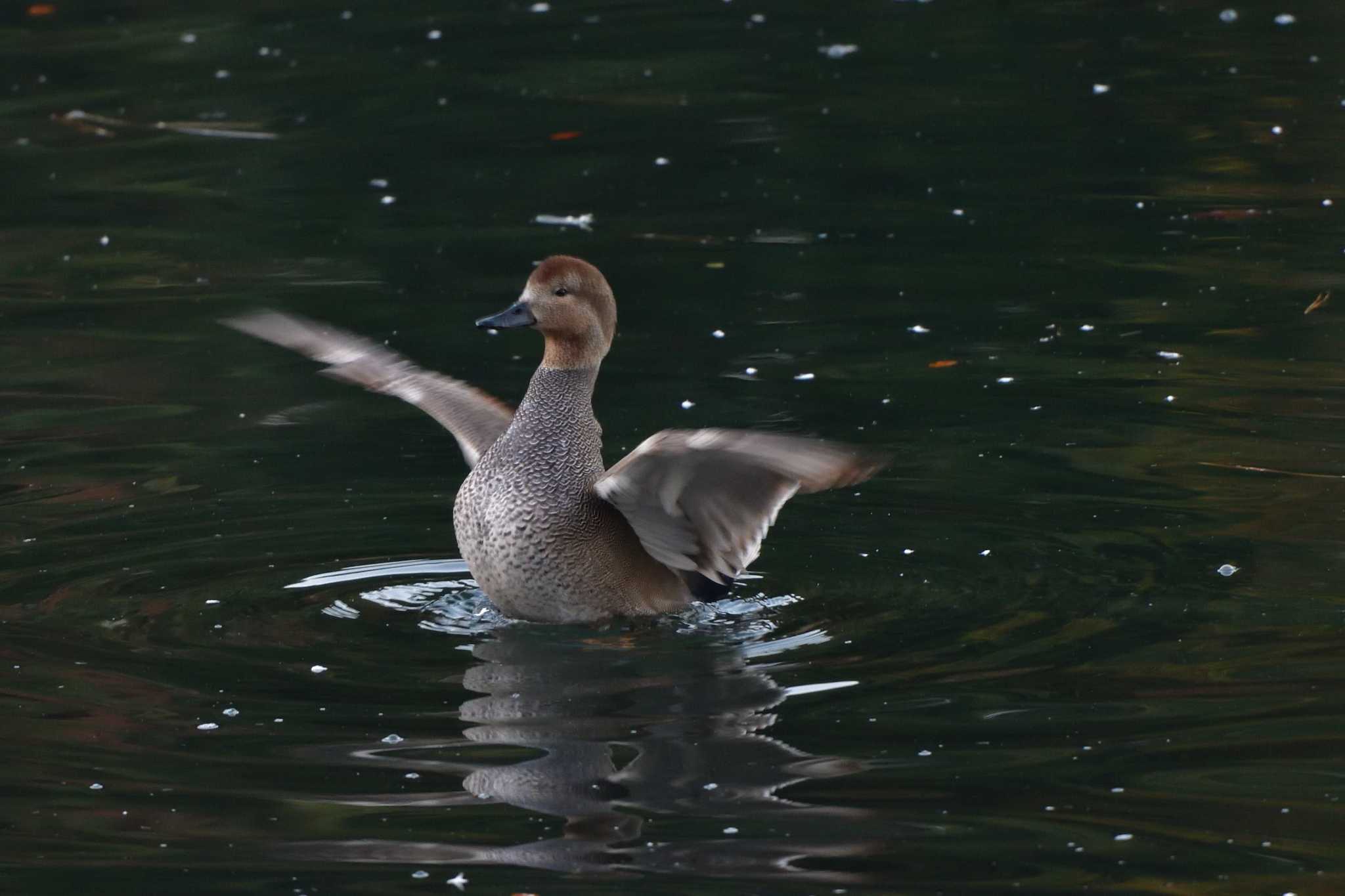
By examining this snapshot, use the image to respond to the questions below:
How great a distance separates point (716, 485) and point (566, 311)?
39.1 inches

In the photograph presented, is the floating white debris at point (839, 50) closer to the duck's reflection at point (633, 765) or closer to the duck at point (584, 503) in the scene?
the duck at point (584, 503)

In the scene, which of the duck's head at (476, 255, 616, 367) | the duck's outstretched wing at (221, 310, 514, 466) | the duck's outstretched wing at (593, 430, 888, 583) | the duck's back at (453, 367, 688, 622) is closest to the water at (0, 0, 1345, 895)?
the duck's back at (453, 367, 688, 622)

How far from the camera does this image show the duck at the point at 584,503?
714cm

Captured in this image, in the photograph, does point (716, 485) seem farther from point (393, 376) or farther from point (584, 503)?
point (393, 376)

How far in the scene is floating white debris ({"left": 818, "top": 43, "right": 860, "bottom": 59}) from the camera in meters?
15.8

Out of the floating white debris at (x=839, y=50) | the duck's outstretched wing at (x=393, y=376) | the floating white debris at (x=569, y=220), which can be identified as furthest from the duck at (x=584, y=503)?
the floating white debris at (x=839, y=50)

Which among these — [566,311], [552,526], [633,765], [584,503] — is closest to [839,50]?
[566,311]

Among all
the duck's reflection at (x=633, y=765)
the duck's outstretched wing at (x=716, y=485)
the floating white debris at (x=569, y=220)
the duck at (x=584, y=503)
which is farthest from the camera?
the floating white debris at (x=569, y=220)

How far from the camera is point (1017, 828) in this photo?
5.59 m

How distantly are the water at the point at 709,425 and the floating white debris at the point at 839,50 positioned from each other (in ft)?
0.17

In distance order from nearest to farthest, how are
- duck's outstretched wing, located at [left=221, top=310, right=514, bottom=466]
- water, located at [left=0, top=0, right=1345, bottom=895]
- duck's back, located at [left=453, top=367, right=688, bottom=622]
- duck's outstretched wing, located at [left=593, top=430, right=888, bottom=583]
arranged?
water, located at [left=0, top=0, right=1345, bottom=895] → duck's outstretched wing, located at [left=593, top=430, right=888, bottom=583] → duck's back, located at [left=453, top=367, right=688, bottom=622] → duck's outstretched wing, located at [left=221, top=310, right=514, bottom=466]

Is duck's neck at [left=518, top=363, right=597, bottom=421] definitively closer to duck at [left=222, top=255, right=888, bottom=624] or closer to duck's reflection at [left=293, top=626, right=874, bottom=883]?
duck at [left=222, top=255, right=888, bottom=624]

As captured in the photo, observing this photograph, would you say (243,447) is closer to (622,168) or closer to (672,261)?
(672,261)

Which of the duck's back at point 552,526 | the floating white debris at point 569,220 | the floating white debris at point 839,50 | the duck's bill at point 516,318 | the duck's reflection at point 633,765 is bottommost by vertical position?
the duck's reflection at point 633,765
